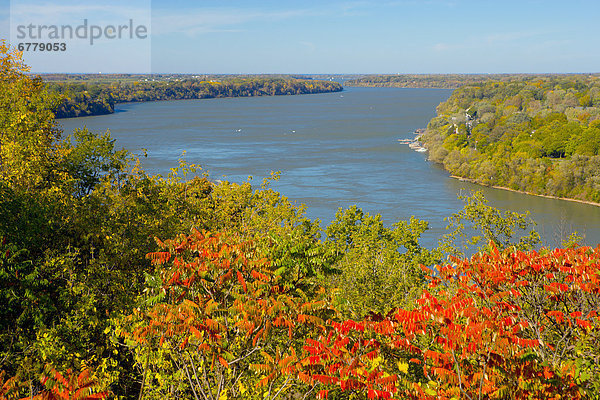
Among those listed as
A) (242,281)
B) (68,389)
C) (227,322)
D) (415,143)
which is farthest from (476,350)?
(415,143)

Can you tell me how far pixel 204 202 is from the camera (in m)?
20.7

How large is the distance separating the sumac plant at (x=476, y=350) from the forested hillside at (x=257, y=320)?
28mm

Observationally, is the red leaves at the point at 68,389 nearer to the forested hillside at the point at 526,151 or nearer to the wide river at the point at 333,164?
the wide river at the point at 333,164

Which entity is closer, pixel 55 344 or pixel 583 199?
pixel 55 344

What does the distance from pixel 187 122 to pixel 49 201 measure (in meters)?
101

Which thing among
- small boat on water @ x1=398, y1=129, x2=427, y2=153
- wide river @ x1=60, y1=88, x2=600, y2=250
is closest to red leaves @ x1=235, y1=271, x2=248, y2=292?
wide river @ x1=60, y1=88, x2=600, y2=250

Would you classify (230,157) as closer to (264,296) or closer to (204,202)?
(204,202)

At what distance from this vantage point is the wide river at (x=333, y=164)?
47000mm

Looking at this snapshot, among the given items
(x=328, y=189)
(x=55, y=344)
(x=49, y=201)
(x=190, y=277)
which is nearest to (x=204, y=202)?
(x=49, y=201)

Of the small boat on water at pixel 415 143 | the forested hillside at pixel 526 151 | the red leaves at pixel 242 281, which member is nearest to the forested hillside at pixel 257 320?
the red leaves at pixel 242 281

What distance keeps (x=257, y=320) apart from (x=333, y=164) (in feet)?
198

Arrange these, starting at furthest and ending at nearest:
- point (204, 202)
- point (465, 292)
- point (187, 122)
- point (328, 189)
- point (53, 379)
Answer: point (187, 122), point (328, 189), point (204, 202), point (465, 292), point (53, 379)

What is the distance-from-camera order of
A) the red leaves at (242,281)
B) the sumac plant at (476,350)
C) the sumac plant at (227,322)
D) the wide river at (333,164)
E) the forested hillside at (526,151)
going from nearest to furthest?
1. the sumac plant at (476,350)
2. the sumac plant at (227,322)
3. the red leaves at (242,281)
4. the wide river at (333,164)
5. the forested hillside at (526,151)

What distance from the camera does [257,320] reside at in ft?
22.5
